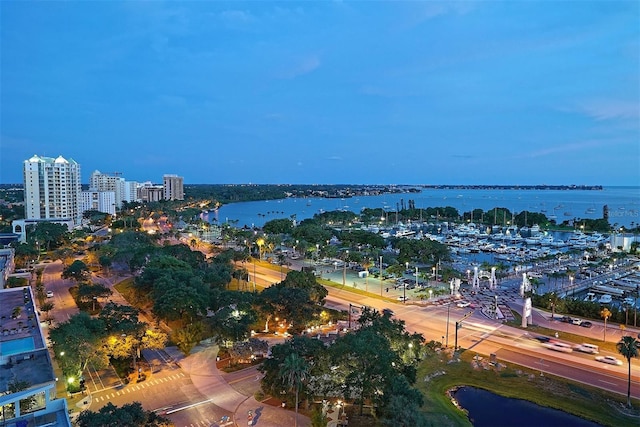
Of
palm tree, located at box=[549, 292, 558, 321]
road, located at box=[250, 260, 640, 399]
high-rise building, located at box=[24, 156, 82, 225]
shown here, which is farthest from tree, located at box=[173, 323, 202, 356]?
high-rise building, located at box=[24, 156, 82, 225]

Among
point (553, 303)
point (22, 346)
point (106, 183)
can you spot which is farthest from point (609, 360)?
point (106, 183)

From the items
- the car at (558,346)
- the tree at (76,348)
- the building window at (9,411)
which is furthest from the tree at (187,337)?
the car at (558,346)

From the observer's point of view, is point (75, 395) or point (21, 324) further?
point (21, 324)

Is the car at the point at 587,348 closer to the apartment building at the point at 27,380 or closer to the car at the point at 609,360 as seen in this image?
the car at the point at 609,360

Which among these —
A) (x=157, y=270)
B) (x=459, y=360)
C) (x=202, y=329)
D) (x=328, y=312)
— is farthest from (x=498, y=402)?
(x=157, y=270)

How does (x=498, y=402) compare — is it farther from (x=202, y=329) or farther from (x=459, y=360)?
(x=202, y=329)
